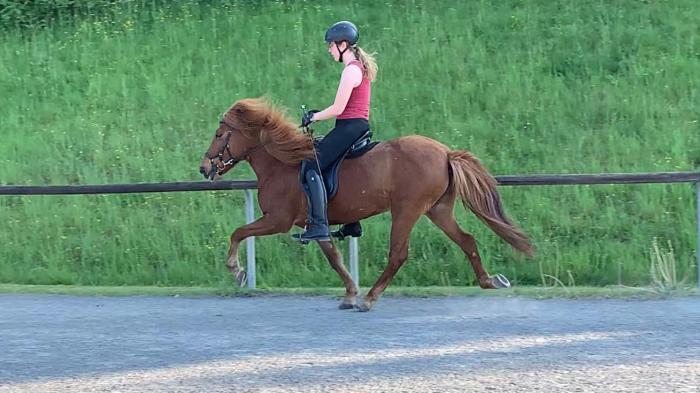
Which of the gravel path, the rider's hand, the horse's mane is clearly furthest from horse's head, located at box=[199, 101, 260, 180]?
the gravel path

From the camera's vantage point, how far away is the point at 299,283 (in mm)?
10281

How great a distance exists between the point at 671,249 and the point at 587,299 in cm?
196

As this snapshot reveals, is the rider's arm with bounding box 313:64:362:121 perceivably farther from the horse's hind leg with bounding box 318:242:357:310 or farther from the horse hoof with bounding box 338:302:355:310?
the horse hoof with bounding box 338:302:355:310

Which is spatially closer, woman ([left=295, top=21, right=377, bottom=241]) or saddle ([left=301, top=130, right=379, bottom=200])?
Result: woman ([left=295, top=21, right=377, bottom=241])

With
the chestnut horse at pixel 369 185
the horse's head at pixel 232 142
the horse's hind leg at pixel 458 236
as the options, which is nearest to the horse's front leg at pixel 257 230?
the chestnut horse at pixel 369 185

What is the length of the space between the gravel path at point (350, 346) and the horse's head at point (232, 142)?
4.34 feet

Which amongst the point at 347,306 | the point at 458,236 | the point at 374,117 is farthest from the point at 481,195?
the point at 374,117

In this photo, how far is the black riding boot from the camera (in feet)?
27.1

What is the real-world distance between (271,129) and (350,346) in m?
2.64

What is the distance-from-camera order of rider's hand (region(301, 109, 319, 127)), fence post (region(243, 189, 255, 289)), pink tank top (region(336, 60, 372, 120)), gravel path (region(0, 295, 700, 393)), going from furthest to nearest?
fence post (region(243, 189, 255, 289))
rider's hand (region(301, 109, 319, 127))
pink tank top (region(336, 60, 372, 120))
gravel path (region(0, 295, 700, 393))

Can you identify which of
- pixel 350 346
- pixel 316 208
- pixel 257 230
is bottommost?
pixel 350 346

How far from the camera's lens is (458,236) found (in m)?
8.66

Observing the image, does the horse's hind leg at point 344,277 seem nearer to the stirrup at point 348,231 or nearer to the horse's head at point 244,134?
the stirrup at point 348,231

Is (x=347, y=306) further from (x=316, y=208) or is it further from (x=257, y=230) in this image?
(x=257, y=230)
